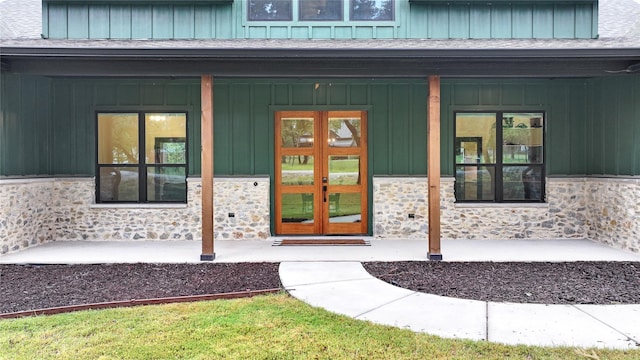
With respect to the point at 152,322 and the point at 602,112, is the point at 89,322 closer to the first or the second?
the point at 152,322

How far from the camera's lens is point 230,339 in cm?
363

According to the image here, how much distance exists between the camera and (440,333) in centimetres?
378

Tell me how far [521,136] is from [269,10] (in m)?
5.86

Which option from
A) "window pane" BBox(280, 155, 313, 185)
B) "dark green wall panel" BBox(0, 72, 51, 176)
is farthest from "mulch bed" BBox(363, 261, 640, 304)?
"dark green wall panel" BBox(0, 72, 51, 176)

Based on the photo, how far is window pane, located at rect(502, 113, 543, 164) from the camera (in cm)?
862

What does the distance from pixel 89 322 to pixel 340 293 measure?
8.69 feet

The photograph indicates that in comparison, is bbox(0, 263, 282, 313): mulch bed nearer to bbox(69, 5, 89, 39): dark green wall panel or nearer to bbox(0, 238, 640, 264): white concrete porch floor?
bbox(0, 238, 640, 264): white concrete porch floor

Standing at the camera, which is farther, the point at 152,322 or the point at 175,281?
the point at 175,281

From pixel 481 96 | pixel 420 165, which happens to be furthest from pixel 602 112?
pixel 420 165

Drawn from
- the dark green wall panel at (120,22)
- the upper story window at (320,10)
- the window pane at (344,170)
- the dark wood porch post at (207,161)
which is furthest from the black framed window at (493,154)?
the dark green wall panel at (120,22)

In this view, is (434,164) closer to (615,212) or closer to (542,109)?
(542,109)

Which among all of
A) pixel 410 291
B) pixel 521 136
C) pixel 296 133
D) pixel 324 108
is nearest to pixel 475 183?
pixel 521 136

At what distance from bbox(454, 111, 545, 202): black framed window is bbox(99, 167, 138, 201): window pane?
6.66 m

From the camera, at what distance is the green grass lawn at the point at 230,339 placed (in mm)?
3346
